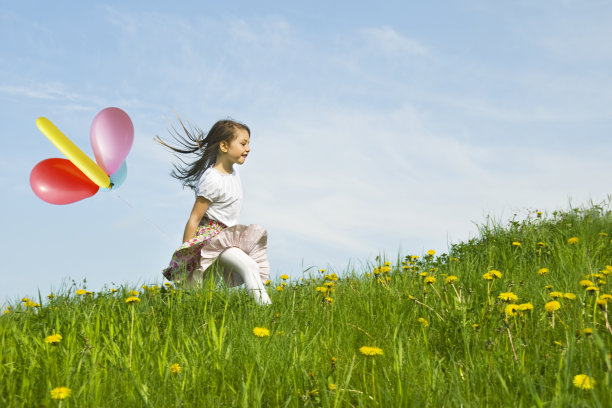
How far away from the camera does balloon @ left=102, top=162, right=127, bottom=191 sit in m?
5.52

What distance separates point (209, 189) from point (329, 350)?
2549 mm

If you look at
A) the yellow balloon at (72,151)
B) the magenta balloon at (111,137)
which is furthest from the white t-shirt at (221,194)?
the yellow balloon at (72,151)

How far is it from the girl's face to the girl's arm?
0.65 metres

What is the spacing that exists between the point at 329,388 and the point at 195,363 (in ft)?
2.50

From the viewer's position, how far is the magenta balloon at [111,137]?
17.6 feet

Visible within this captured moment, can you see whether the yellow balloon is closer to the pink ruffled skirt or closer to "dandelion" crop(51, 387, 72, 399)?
the pink ruffled skirt

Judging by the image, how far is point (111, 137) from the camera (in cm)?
539

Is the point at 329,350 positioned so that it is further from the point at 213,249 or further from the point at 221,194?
the point at 221,194

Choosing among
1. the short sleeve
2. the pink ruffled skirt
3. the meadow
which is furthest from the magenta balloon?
the meadow

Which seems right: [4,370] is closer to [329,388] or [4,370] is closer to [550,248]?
[329,388]

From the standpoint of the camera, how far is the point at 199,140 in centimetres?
589

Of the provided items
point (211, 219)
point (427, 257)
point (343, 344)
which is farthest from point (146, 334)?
point (427, 257)

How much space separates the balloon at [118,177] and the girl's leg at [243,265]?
4.79 feet

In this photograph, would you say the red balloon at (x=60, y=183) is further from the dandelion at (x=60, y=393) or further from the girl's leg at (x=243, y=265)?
the dandelion at (x=60, y=393)
